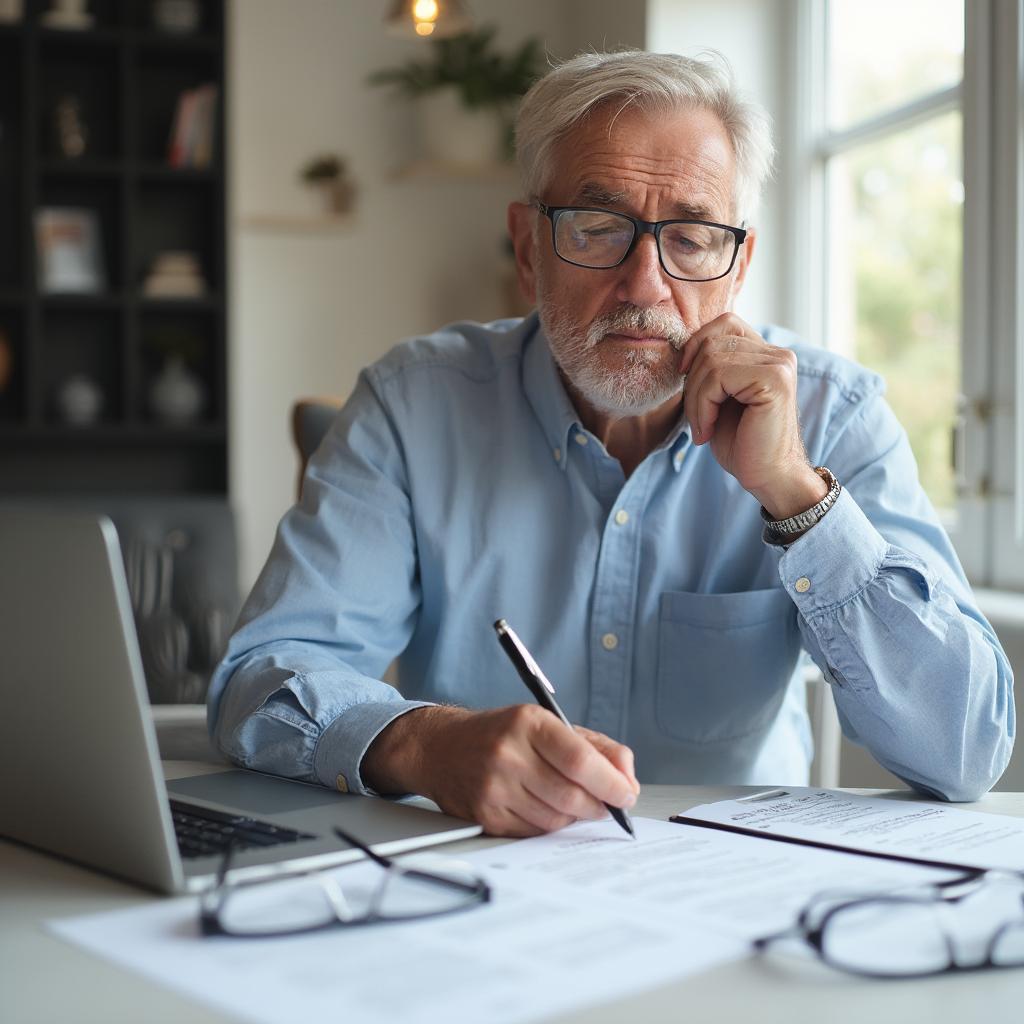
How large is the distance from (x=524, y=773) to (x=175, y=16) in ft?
11.2

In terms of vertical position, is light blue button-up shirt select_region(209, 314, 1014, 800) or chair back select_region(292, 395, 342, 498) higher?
chair back select_region(292, 395, 342, 498)

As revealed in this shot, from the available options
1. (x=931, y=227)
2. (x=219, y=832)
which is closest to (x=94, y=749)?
(x=219, y=832)

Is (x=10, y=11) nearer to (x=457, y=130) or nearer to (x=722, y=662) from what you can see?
(x=457, y=130)

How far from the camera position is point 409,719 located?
1.11 m

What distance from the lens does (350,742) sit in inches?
43.9

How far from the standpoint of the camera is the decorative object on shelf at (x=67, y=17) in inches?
144

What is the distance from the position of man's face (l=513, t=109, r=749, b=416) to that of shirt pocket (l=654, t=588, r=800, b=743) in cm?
24

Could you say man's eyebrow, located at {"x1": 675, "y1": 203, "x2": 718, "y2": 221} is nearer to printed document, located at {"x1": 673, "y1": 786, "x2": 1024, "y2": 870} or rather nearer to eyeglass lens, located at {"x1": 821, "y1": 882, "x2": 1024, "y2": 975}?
printed document, located at {"x1": 673, "y1": 786, "x2": 1024, "y2": 870}

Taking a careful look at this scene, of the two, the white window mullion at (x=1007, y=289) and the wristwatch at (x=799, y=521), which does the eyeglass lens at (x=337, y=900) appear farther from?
the white window mullion at (x=1007, y=289)

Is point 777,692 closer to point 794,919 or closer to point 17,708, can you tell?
point 794,919

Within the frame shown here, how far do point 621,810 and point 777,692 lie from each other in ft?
1.82

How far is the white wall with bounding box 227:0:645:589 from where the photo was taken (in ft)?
13.1

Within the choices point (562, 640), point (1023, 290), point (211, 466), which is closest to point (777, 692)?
point (562, 640)

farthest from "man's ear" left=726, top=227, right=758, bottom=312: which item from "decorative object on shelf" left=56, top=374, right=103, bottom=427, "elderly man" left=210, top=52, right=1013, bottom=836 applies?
"decorative object on shelf" left=56, top=374, right=103, bottom=427
